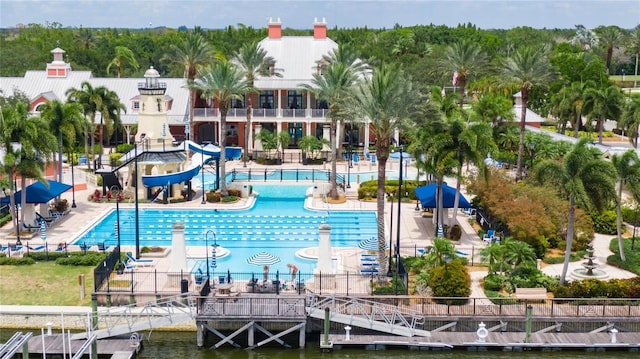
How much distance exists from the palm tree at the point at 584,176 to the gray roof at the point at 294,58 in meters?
38.0

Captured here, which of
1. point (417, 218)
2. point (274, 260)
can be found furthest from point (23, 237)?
point (417, 218)

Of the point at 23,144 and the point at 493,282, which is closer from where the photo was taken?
the point at 493,282

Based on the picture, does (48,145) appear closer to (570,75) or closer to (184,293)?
(184,293)

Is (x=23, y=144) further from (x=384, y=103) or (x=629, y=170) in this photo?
(x=629, y=170)

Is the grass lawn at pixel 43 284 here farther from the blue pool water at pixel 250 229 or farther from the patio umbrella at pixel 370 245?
the patio umbrella at pixel 370 245

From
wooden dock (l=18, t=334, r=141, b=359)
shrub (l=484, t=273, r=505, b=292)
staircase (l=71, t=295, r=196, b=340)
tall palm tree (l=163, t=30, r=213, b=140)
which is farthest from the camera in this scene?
tall palm tree (l=163, t=30, r=213, b=140)

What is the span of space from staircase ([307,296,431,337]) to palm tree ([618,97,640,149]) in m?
36.7

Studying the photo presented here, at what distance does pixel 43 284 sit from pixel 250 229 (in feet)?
42.7

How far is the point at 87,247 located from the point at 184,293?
33.5 ft

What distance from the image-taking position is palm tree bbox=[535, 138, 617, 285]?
94.8ft

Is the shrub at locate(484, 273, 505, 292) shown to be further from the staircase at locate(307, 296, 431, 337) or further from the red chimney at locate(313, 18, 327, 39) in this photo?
the red chimney at locate(313, 18, 327, 39)

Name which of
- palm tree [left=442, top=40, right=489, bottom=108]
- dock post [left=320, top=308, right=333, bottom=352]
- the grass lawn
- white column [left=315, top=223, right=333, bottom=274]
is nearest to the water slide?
the grass lawn

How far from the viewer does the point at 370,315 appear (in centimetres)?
2755

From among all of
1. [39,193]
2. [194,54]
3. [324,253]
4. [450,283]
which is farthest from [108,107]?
[450,283]
